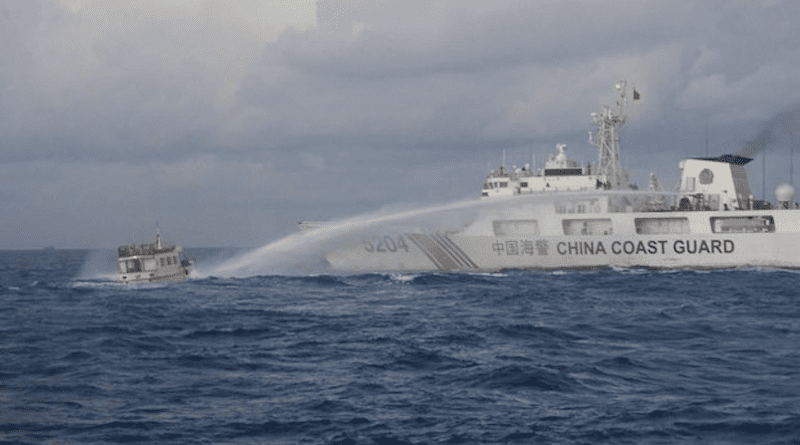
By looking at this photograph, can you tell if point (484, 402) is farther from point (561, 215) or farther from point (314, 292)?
point (561, 215)

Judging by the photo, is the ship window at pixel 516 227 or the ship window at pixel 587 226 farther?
the ship window at pixel 516 227

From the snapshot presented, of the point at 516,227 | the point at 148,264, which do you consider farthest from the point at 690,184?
the point at 148,264

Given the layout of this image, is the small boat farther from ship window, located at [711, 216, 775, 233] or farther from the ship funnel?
the ship funnel

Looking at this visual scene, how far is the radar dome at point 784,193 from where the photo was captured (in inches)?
2283

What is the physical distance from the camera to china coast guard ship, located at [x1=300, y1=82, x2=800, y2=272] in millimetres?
55688

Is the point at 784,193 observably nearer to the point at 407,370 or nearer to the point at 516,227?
the point at 516,227

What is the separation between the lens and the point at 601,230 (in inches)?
2277

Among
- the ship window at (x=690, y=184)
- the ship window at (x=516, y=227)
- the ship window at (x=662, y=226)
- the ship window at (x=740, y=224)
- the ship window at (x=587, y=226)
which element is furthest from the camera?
the ship window at (x=690, y=184)

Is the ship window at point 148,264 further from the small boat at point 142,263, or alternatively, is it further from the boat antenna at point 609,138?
the boat antenna at point 609,138

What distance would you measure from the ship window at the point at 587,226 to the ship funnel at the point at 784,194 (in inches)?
552

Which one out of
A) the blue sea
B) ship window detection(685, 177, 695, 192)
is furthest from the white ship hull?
the blue sea

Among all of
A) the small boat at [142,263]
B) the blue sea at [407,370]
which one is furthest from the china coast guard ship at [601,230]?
the blue sea at [407,370]

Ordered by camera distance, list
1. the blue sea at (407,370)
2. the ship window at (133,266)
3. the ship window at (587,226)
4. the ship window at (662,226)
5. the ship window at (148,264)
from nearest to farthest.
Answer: the blue sea at (407,370), the ship window at (133,266), the ship window at (148,264), the ship window at (662,226), the ship window at (587,226)

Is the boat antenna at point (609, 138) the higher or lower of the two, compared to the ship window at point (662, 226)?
higher
